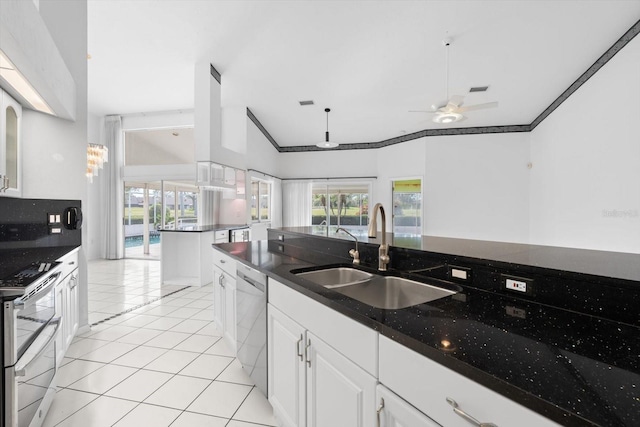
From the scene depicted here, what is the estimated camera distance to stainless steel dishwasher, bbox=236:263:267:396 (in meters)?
1.70

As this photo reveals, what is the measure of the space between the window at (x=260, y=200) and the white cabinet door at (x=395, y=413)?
246 inches

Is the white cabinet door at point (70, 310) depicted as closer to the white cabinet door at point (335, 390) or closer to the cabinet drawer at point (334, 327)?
the cabinet drawer at point (334, 327)

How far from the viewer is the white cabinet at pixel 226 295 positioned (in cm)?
222

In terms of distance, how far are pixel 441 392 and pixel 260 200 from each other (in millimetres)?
6875

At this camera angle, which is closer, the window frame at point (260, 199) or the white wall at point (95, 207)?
the window frame at point (260, 199)

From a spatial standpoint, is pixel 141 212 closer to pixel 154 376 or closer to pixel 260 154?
pixel 260 154

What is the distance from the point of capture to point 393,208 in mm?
7559

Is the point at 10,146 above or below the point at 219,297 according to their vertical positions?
above

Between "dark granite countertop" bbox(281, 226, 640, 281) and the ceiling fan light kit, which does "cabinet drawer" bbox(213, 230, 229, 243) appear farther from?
"dark granite countertop" bbox(281, 226, 640, 281)

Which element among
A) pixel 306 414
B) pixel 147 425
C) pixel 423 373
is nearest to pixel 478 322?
pixel 423 373

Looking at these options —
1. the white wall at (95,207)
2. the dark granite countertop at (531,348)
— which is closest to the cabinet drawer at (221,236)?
the white wall at (95,207)

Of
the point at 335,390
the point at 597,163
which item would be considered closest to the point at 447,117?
the point at 597,163

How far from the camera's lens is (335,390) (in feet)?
3.67

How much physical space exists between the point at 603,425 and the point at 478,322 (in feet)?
1.47
